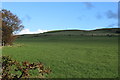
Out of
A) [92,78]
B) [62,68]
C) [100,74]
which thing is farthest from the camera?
[62,68]

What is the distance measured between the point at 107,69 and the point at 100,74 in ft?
7.80

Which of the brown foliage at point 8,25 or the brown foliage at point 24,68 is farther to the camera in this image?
the brown foliage at point 8,25

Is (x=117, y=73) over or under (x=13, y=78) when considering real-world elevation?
under

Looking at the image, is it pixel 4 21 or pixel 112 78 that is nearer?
pixel 112 78

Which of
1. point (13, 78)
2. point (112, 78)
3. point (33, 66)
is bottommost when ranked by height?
point (112, 78)

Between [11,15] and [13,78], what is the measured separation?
51.4 meters

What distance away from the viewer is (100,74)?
16.5 meters

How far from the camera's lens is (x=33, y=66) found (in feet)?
22.4

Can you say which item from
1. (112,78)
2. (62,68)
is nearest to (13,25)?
(62,68)

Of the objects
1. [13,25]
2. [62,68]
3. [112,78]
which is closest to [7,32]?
[13,25]

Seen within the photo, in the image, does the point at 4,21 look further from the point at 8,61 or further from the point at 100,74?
the point at 8,61

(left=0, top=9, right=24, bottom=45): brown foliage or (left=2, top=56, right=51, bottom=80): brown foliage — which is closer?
(left=2, top=56, right=51, bottom=80): brown foliage

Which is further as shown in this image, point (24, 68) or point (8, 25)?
point (8, 25)

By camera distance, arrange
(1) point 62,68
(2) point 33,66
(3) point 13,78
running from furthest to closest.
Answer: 1. (1) point 62,68
2. (3) point 13,78
3. (2) point 33,66
